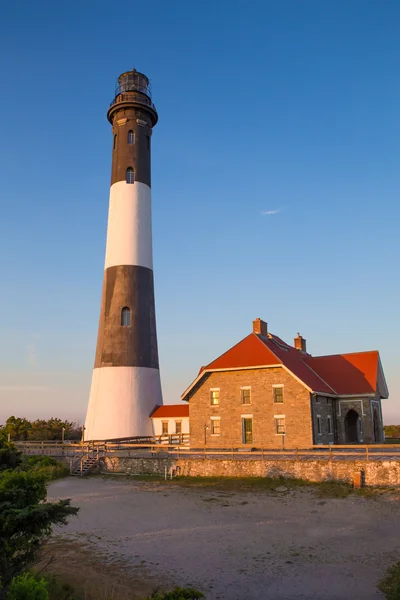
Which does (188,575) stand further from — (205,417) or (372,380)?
(372,380)

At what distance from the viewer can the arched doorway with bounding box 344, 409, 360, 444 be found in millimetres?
35656

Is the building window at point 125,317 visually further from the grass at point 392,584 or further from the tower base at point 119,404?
the grass at point 392,584

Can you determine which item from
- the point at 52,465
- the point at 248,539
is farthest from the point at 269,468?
the point at 52,465

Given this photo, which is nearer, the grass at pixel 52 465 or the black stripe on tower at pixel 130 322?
the grass at pixel 52 465

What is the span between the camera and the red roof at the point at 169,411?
3494 centimetres

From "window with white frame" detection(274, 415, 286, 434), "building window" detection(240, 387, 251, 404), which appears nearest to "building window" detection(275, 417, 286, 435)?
"window with white frame" detection(274, 415, 286, 434)

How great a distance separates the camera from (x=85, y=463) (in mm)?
29984

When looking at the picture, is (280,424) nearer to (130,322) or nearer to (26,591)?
(130,322)

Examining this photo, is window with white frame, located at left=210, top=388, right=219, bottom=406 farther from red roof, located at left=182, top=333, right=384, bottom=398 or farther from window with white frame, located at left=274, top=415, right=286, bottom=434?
window with white frame, located at left=274, top=415, right=286, bottom=434

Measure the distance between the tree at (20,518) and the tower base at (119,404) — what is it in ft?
79.9

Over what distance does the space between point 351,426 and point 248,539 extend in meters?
22.9

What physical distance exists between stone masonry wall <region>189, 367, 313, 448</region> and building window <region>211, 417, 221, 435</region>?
19 cm

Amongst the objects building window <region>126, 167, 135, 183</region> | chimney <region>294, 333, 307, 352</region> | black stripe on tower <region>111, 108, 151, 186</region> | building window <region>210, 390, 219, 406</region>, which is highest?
black stripe on tower <region>111, 108, 151, 186</region>

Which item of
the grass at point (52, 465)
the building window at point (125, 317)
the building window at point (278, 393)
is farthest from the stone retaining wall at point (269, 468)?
the building window at point (125, 317)
